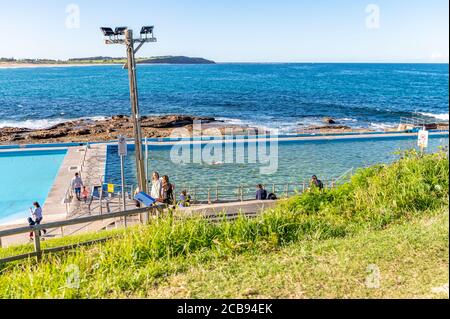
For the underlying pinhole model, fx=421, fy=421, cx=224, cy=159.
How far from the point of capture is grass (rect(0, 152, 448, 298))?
4.82 m

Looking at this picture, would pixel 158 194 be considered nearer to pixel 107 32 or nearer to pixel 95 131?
pixel 107 32

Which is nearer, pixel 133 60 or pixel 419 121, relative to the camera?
pixel 133 60

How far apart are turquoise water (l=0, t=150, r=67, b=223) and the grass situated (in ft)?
33.8

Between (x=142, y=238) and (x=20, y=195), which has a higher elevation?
(x=142, y=238)

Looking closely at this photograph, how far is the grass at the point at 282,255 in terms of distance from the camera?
4.82m

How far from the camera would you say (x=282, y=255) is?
5.88 metres

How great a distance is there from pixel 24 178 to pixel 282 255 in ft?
59.5

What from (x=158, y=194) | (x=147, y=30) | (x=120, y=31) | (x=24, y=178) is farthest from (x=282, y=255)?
(x=24, y=178)

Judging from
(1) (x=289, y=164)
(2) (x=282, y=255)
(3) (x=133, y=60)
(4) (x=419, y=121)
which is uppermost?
(3) (x=133, y=60)

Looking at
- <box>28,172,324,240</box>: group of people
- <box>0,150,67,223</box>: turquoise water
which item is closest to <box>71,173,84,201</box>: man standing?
<box>28,172,324,240</box>: group of people

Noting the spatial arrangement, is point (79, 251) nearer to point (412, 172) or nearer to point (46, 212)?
point (412, 172)

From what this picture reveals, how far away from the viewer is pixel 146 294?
4.84 m

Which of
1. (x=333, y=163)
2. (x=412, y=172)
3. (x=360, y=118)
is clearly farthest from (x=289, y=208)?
(x=360, y=118)

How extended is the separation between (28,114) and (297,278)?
5607 cm
